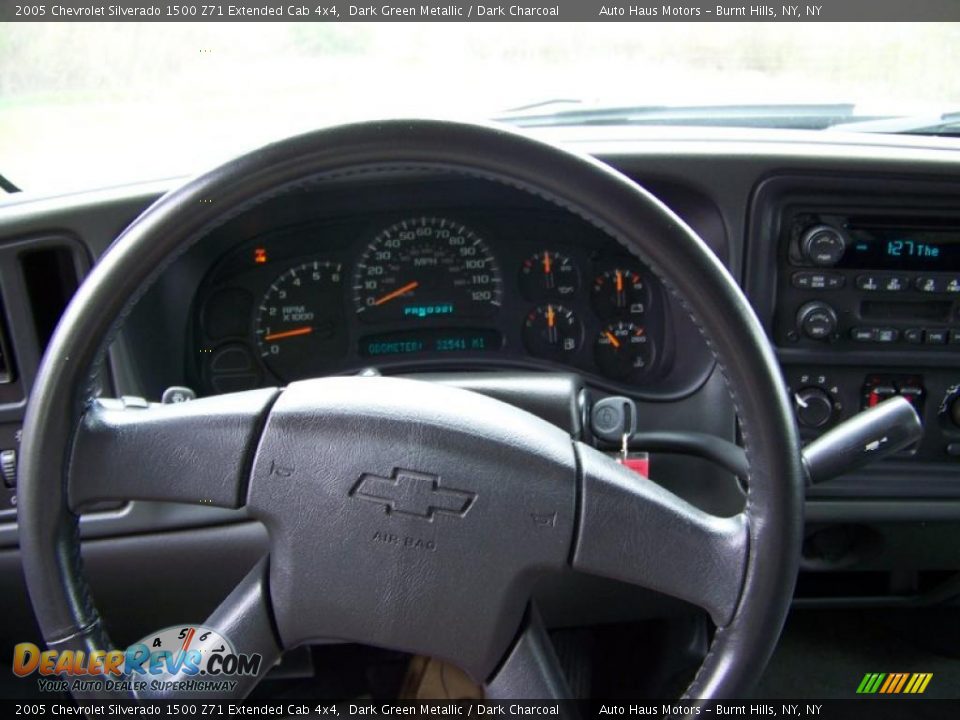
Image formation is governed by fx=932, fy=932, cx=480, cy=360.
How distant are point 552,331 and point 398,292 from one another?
316 mm

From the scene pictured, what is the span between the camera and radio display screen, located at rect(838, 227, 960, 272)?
5.56ft

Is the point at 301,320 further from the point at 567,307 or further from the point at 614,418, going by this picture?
the point at 614,418

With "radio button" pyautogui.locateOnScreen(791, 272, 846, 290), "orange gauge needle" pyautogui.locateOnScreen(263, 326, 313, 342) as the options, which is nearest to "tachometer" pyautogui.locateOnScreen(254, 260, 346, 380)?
"orange gauge needle" pyautogui.locateOnScreen(263, 326, 313, 342)

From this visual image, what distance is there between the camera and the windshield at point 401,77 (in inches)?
69.6

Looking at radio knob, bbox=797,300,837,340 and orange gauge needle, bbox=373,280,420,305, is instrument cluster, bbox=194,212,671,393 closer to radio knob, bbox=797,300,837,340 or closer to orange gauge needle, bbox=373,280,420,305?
orange gauge needle, bbox=373,280,420,305

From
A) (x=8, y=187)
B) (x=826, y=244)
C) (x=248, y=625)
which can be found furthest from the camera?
(x=8, y=187)

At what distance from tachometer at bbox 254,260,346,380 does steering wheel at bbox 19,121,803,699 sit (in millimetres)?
772

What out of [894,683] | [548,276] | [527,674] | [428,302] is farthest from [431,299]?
[894,683]

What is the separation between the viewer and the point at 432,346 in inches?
73.8

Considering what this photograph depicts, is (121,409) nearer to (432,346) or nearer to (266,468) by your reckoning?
(266,468)

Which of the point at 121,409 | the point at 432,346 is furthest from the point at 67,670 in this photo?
the point at 432,346

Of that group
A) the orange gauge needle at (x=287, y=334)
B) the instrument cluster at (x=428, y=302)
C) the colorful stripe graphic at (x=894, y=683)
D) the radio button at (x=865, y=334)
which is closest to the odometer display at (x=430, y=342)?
the instrument cluster at (x=428, y=302)

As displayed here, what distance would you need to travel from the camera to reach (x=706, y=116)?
75.6 inches
